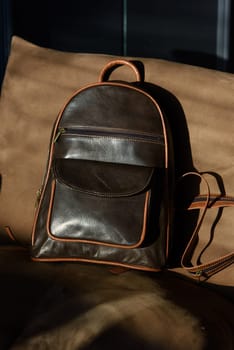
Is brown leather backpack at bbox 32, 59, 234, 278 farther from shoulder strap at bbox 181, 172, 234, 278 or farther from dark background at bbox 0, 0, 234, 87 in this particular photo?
dark background at bbox 0, 0, 234, 87

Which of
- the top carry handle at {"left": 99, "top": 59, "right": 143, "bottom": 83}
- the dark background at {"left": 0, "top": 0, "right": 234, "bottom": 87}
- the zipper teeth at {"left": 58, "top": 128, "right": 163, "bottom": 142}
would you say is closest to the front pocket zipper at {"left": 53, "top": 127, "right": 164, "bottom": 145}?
the zipper teeth at {"left": 58, "top": 128, "right": 163, "bottom": 142}

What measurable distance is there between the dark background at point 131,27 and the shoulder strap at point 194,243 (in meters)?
0.82

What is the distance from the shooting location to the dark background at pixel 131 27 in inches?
82.1

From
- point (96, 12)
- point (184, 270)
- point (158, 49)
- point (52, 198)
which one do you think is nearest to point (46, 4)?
point (96, 12)

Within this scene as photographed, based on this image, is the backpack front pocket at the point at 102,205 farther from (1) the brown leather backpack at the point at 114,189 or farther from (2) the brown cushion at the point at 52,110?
(2) the brown cushion at the point at 52,110

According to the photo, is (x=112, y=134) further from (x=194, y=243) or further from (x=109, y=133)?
(x=194, y=243)

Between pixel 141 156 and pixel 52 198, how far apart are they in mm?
205

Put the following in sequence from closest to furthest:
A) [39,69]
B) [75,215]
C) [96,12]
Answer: [75,215], [39,69], [96,12]

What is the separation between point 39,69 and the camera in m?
1.58

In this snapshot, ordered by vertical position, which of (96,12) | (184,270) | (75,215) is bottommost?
(184,270)

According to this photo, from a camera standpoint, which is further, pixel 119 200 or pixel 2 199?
pixel 2 199

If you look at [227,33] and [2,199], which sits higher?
[227,33]

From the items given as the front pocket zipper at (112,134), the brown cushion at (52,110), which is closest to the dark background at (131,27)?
the brown cushion at (52,110)

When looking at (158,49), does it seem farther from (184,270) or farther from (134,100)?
(184,270)
